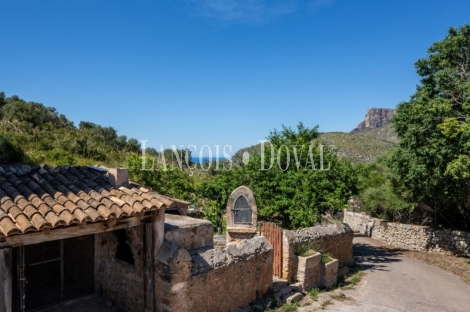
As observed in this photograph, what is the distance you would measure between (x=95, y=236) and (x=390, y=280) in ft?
35.1

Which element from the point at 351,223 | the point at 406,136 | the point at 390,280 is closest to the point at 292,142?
the point at 406,136

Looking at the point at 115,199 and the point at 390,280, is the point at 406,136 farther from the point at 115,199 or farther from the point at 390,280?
the point at 115,199

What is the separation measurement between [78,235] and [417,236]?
20.1 meters

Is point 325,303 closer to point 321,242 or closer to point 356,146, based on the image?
point 321,242

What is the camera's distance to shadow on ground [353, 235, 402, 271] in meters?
15.6

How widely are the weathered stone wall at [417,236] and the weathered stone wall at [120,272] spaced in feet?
57.2

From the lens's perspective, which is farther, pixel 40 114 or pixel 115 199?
pixel 40 114

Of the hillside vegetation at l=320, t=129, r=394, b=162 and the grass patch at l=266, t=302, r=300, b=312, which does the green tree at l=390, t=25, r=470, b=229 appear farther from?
the hillside vegetation at l=320, t=129, r=394, b=162

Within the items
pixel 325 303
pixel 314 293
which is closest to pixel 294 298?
pixel 325 303

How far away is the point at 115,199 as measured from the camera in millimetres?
6660

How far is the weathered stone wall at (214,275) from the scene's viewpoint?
6.93 metres

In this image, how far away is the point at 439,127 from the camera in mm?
14281

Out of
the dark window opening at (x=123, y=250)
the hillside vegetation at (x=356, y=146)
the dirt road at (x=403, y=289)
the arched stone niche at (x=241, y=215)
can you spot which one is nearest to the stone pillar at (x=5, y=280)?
the dark window opening at (x=123, y=250)

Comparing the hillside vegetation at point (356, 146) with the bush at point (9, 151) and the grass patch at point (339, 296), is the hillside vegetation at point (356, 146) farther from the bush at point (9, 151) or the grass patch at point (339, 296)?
the bush at point (9, 151)
